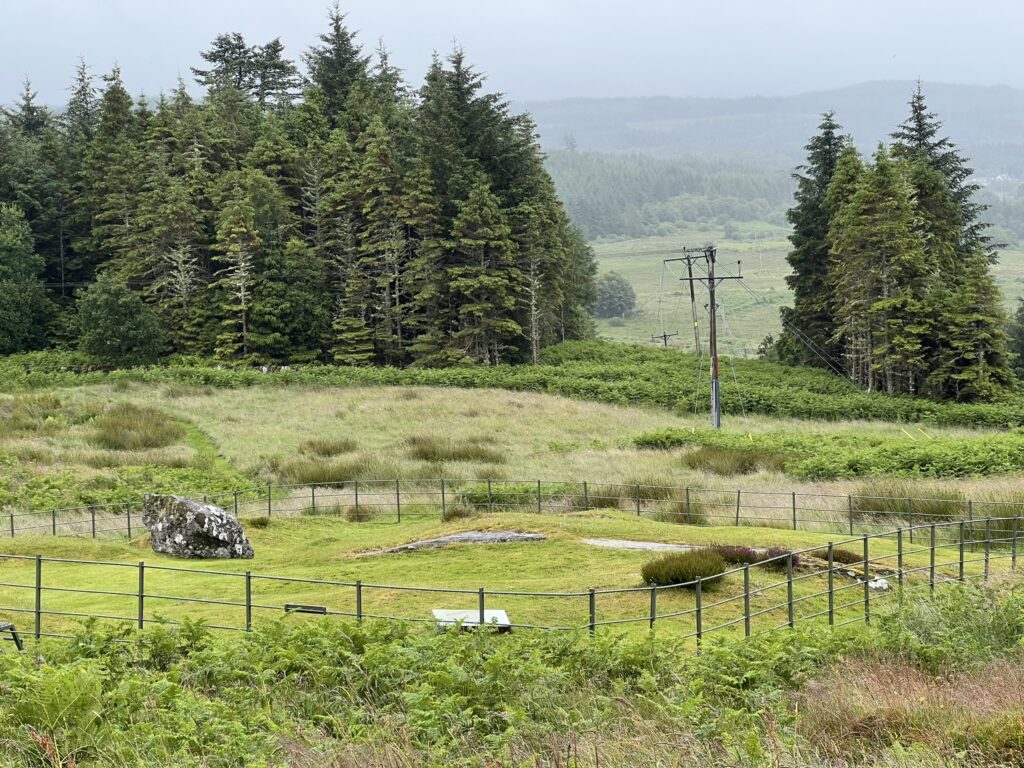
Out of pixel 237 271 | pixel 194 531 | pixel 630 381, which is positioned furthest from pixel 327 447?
pixel 237 271

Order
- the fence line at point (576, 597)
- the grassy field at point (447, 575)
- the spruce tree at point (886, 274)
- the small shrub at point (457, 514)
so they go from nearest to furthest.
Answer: the fence line at point (576, 597) → the grassy field at point (447, 575) → the small shrub at point (457, 514) → the spruce tree at point (886, 274)

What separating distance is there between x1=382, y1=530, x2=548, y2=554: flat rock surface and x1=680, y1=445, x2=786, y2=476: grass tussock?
17200 millimetres

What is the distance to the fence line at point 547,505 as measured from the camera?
29.9 meters

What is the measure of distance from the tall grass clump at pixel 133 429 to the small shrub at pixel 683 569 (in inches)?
1290

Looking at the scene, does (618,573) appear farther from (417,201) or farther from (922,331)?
(417,201)

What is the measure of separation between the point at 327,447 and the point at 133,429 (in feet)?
34.2

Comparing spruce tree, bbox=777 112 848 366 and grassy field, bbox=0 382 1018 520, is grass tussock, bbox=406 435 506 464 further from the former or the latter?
spruce tree, bbox=777 112 848 366

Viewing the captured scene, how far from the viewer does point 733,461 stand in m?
41.3

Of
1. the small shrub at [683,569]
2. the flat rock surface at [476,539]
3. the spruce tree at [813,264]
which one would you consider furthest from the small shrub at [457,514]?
the spruce tree at [813,264]

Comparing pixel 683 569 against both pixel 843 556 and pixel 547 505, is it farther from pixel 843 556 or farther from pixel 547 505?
pixel 547 505

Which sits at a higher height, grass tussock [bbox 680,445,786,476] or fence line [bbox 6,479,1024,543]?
grass tussock [bbox 680,445,786,476]

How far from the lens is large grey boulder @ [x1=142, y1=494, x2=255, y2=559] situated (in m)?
25.0

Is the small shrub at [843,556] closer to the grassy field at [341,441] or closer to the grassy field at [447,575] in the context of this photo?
the grassy field at [447,575]

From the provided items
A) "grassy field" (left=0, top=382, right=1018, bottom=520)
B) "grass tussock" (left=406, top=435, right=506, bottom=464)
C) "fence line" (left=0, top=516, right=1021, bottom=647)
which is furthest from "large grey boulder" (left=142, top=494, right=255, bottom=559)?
"grass tussock" (left=406, top=435, right=506, bottom=464)
